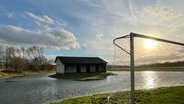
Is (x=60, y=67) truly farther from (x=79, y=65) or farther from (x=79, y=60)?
(x=79, y=60)

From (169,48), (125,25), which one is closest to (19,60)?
(125,25)

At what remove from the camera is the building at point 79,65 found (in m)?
42.3

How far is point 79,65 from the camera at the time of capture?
143 ft

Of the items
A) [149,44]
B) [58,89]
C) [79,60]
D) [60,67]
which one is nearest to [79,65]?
[79,60]

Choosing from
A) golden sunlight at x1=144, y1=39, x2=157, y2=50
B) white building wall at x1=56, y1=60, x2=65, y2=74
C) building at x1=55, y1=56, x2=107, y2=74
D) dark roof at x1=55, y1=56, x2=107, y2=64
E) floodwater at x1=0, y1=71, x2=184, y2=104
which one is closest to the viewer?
golden sunlight at x1=144, y1=39, x2=157, y2=50

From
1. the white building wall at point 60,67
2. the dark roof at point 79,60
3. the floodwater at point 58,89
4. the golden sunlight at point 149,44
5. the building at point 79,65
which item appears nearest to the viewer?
the golden sunlight at point 149,44

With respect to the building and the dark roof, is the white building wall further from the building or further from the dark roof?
the dark roof

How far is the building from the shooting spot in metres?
42.3

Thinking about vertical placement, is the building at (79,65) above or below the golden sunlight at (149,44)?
below

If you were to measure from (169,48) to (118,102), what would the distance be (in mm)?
5587

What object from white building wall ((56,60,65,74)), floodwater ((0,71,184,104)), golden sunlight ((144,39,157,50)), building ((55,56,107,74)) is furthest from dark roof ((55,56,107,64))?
golden sunlight ((144,39,157,50))

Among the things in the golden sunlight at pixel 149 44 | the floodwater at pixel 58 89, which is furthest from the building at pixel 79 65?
the golden sunlight at pixel 149 44

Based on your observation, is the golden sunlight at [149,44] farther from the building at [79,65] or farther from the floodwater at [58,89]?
the building at [79,65]

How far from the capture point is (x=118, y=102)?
9.79 m
